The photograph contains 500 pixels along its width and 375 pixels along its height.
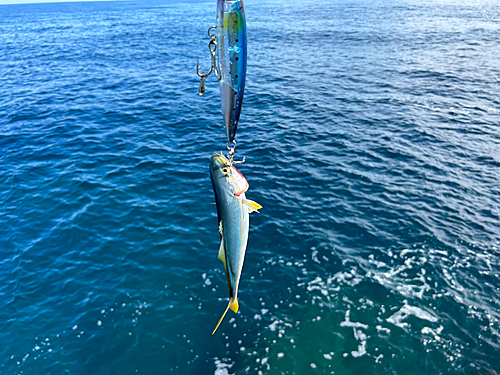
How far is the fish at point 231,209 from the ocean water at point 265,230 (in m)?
8.20

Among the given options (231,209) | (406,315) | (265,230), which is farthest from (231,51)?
(265,230)

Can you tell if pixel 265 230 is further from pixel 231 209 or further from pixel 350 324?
pixel 231 209

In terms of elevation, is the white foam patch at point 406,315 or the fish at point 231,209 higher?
the fish at point 231,209

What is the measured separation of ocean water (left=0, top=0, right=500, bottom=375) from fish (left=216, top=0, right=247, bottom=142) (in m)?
11.0

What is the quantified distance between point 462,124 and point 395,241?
18.7 m

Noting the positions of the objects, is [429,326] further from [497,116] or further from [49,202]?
[497,116]

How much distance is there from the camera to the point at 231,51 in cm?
523

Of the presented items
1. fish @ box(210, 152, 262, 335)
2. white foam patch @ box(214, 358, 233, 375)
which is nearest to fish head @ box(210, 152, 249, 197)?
fish @ box(210, 152, 262, 335)

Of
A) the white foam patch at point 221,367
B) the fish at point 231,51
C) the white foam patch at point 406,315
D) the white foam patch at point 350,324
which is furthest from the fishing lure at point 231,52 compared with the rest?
the white foam patch at point 406,315

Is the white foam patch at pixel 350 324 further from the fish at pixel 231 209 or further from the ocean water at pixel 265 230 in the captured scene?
the fish at pixel 231 209

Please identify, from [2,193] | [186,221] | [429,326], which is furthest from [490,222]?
[2,193]

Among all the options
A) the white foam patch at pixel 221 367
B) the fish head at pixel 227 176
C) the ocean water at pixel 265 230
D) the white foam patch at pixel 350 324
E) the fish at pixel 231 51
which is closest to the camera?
the fish at pixel 231 51

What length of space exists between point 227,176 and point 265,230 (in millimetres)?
13760

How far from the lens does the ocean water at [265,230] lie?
1356 centimetres
